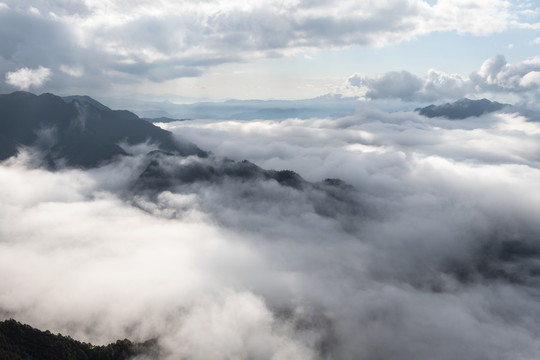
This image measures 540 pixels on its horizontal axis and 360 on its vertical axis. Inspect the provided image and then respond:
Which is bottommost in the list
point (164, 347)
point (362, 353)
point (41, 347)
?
point (362, 353)

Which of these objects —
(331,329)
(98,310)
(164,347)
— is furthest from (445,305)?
(98,310)

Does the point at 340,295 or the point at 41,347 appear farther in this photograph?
the point at 340,295

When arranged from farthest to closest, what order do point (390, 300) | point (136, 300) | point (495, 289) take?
point (495, 289), point (390, 300), point (136, 300)

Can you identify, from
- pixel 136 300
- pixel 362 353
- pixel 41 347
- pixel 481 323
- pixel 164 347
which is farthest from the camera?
pixel 136 300

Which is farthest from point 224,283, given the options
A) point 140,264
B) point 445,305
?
point 445,305

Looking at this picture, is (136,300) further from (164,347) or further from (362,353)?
(362,353)

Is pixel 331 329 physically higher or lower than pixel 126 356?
lower
